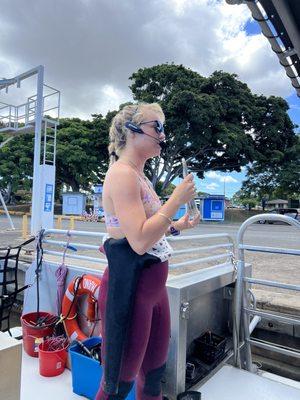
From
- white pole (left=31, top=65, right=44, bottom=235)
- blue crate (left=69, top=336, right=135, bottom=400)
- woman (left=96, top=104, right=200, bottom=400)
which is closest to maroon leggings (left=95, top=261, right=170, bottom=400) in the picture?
woman (left=96, top=104, right=200, bottom=400)

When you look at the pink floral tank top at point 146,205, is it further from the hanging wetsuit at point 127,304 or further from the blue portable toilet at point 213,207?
the blue portable toilet at point 213,207

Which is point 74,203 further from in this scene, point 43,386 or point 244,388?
point 244,388

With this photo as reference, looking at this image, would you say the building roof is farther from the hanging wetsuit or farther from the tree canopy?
the tree canopy

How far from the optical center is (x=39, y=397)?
204 centimetres

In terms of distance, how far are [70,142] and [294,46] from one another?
21.5 metres

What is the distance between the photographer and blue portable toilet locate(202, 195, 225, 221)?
19359 millimetres

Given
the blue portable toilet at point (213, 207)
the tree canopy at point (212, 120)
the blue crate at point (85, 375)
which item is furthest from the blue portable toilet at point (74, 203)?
the blue crate at point (85, 375)

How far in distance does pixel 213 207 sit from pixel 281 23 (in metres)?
17.5

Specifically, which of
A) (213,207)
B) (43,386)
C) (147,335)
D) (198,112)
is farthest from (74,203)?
(147,335)

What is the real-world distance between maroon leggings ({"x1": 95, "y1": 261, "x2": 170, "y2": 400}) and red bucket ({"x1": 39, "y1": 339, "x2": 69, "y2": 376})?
3.21 ft

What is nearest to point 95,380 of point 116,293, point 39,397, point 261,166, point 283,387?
point 39,397

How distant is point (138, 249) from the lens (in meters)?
1.25

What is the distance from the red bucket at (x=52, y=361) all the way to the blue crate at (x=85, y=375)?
0.60 feet

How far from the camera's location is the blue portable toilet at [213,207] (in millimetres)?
19359
